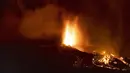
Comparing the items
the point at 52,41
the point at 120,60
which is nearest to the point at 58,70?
the point at 52,41

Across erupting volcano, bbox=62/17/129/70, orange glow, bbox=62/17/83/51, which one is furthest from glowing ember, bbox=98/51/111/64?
orange glow, bbox=62/17/83/51

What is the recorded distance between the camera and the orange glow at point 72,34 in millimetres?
2438

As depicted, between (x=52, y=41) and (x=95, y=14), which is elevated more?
(x=95, y=14)

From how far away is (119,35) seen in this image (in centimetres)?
244

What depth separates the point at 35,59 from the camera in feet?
7.95

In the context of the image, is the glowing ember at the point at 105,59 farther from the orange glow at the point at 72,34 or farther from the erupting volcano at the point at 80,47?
the orange glow at the point at 72,34

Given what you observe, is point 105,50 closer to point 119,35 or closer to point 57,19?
point 119,35

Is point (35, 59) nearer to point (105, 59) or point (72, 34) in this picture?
point (72, 34)

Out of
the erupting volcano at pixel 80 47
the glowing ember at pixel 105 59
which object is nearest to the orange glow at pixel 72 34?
the erupting volcano at pixel 80 47

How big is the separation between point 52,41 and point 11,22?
0.24 meters

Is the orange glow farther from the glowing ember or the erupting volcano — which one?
the glowing ember

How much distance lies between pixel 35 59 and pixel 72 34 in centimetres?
24

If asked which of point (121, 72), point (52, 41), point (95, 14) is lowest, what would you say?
point (121, 72)

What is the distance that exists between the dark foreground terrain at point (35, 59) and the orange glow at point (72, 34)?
0.22 ft
